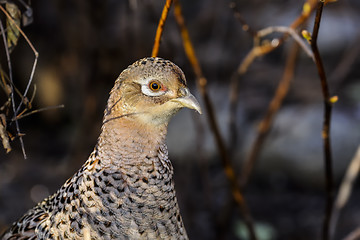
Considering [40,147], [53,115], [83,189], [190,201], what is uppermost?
[53,115]

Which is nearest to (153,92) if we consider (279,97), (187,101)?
(187,101)

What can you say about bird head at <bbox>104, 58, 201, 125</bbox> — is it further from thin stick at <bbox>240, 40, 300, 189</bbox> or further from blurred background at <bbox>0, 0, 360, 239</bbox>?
blurred background at <bbox>0, 0, 360, 239</bbox>

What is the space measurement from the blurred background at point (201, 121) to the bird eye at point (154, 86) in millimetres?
1912

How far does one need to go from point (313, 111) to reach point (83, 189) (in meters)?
3.76

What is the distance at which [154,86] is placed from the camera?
77.4 inches

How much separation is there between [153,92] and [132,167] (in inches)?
12.1

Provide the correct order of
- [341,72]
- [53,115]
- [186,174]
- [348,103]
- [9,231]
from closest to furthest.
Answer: [9,231], [341,72], [186,174], [348,103], [53,115]

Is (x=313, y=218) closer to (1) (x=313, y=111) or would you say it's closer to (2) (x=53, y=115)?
(1) (x=313, y=111)

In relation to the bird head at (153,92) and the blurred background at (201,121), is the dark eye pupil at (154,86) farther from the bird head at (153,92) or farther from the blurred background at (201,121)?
the blurred background at (201,121)

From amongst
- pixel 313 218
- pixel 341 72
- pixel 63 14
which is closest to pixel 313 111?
pixel 313 218

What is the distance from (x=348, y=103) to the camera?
18.3 feet

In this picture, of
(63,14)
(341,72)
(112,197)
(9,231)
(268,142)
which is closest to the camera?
(112,197)

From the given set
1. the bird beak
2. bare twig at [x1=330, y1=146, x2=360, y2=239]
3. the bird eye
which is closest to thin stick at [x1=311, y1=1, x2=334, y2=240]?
bare twig at [x1=330, y1=146, x2=360, y2=239]

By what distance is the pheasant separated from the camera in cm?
196
